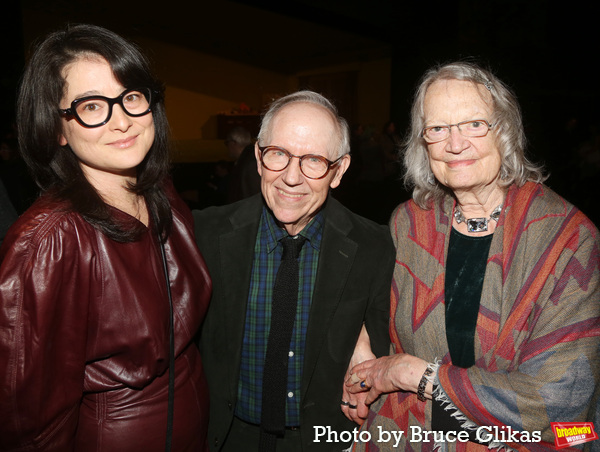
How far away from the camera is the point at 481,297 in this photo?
5.60 ft

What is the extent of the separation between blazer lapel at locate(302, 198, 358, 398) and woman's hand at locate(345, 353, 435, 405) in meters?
0.23

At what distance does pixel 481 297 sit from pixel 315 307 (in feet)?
2.06

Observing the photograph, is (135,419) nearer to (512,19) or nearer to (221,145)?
(512,19)

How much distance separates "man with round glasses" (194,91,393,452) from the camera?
1.80 meters

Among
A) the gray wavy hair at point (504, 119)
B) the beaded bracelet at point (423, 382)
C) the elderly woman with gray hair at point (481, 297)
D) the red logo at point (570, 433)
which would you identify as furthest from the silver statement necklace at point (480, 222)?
the red logo at point (570, 433)

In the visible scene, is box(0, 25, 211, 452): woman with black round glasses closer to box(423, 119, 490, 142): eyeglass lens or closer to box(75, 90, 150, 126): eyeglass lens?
box(75, 90, 150, 126): eyeglass lens

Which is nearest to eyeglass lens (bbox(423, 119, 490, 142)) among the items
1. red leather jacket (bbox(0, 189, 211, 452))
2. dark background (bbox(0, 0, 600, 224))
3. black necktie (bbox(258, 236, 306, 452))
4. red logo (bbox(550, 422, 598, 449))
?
black necktie (bbox(258, 236, 306, 452))

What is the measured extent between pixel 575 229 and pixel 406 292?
0.65 meters

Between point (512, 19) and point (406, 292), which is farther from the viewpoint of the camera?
point (512, 19)

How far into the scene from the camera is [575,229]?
161 cm

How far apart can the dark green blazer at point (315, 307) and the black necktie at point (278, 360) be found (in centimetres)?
8

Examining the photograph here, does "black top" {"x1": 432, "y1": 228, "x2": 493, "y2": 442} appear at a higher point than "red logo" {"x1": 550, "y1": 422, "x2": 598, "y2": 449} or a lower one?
higher

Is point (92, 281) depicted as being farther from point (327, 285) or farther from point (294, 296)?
point (327, 285)

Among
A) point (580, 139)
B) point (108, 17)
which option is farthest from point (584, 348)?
point (108, 17)
